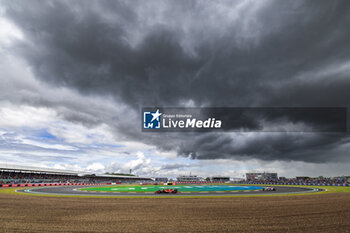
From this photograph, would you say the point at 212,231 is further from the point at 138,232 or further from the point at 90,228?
the point at 90,228

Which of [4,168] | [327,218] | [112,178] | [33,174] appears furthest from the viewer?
[112,178]

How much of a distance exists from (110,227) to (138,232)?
2269 mm

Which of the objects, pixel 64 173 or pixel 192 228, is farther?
pixel 64 173

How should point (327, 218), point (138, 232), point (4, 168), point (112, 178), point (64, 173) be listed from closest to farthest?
1. point (138, 232)
2. point (327, 218)
3. point (4, 168)
4. point (64, 173)
5. point (112, 178)

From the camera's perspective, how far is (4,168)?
83.6 meters

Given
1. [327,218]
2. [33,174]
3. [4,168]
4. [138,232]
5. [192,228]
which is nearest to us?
[138,232]

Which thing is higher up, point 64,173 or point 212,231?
point 212,231


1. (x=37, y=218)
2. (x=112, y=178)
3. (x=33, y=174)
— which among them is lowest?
(x=112, y=178)

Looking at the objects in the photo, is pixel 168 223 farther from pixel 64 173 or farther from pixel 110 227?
pixel 64 173

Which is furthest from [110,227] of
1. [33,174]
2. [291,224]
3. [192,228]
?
[33,174]

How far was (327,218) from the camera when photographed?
50.2ft

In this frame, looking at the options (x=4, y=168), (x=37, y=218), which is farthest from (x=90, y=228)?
(x=4, y=168)

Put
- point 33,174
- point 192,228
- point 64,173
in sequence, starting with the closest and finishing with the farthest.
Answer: point 192,228 < point 33,174 < point 64,173

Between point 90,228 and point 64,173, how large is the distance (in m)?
127
